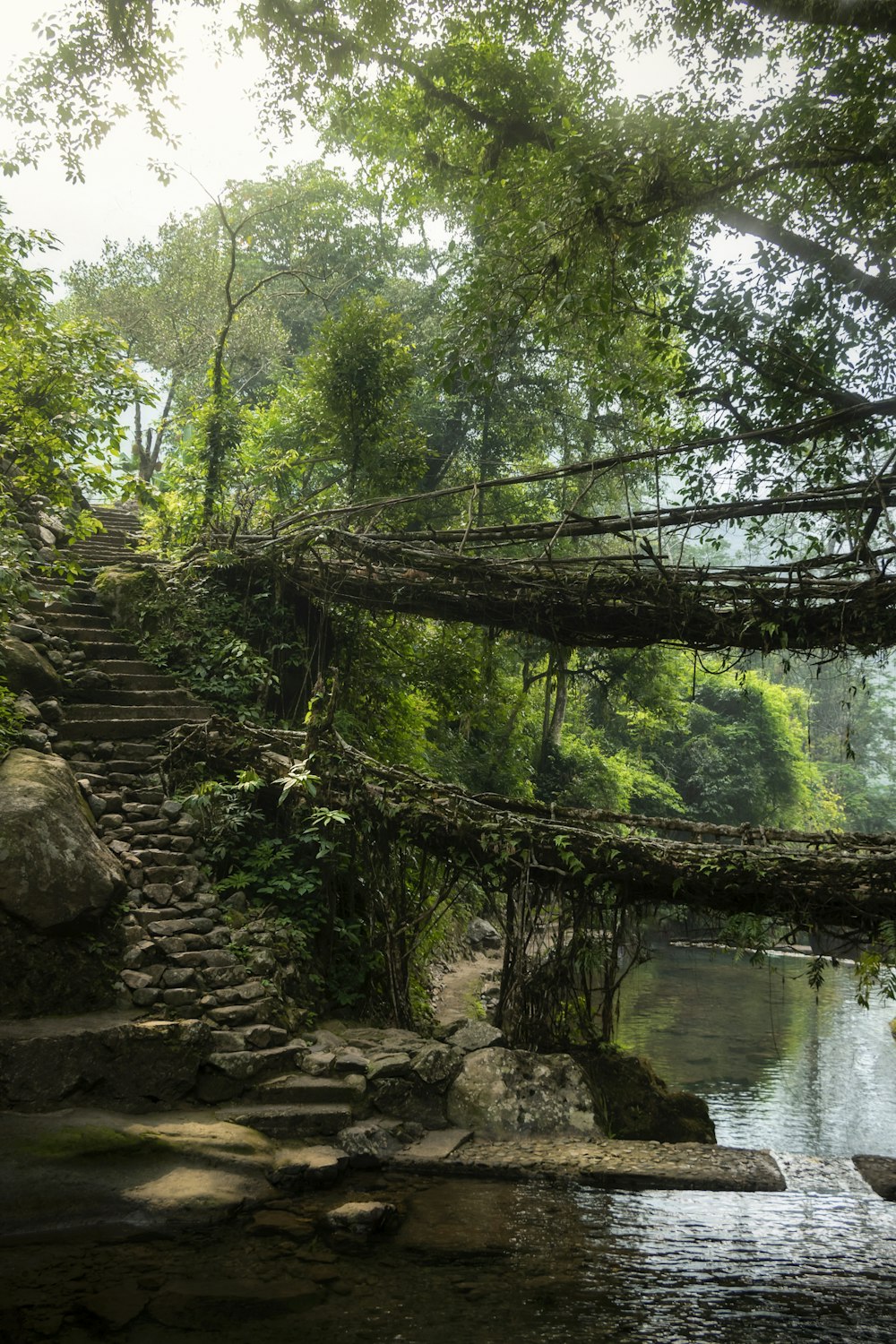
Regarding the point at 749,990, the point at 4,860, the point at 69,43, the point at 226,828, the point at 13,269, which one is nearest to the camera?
the point at 4,860

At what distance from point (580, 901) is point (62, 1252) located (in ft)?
12.9

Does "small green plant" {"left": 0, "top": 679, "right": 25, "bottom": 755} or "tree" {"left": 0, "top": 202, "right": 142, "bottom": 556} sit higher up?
"tree" {"left": 0, "top": 202, "right": 142, "bottom": 556}

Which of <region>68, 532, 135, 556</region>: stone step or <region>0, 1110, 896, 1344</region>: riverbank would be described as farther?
<region>68, 532, 135, 556</region>: stone step

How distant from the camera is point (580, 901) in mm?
6902

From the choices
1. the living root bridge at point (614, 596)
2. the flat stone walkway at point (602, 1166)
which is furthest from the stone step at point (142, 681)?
the flat stone walkway at point (602, 1166)

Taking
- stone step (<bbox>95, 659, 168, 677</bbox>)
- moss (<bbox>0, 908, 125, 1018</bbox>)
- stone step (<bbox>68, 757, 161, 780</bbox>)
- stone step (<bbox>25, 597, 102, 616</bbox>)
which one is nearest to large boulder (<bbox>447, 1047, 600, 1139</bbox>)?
moss (<bbox>0, 908, 125, 1018</bbox>)

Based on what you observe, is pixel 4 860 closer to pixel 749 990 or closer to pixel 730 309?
pixel 730 309

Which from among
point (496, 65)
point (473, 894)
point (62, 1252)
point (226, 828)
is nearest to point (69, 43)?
point (496, 65)

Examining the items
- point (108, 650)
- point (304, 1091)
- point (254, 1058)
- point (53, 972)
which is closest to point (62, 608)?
point (108, 650)

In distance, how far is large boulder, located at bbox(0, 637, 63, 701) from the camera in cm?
826

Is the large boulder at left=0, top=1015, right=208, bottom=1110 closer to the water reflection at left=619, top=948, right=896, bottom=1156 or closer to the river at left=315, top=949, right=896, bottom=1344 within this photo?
the river at left=315, top=949, right=896, bottom=1344

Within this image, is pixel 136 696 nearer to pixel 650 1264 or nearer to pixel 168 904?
pixel 168 904

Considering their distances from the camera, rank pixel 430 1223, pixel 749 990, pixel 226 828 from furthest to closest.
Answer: pixel 749 990 → pixel 226 828 → pixel 430 1223

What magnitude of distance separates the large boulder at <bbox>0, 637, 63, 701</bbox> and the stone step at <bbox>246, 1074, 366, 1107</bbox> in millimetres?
4361
